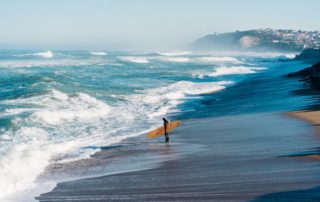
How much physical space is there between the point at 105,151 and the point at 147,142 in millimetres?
1973

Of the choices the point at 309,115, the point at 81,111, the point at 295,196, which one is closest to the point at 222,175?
the point at 295,196

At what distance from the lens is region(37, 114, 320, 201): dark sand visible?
10391mm

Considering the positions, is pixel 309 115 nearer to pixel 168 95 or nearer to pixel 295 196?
pixel 295 196

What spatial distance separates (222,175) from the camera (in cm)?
1196

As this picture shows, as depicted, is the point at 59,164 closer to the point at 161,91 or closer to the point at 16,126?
the point at 16,126

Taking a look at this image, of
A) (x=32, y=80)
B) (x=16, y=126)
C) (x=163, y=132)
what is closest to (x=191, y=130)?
(x=163, y=132)

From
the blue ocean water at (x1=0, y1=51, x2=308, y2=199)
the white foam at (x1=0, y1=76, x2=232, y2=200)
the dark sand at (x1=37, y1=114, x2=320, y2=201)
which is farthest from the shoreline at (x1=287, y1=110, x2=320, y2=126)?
the white foam at (x1=0, y1=76, x2=232, y2=200)

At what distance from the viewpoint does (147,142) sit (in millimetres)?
18094

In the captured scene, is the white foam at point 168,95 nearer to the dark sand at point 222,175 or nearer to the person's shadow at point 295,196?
the dark sand at point 222,175

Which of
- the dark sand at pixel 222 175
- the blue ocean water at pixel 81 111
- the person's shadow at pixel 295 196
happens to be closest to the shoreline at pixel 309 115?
the dark sand at pixel 222 175

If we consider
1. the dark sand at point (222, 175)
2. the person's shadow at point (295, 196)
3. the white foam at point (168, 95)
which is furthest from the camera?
the white foam at point (168, 95)

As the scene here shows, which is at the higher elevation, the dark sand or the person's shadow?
the person's shadow

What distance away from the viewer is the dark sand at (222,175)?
34.1 ft

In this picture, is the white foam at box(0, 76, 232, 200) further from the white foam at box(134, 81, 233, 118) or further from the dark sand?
the dark sand
